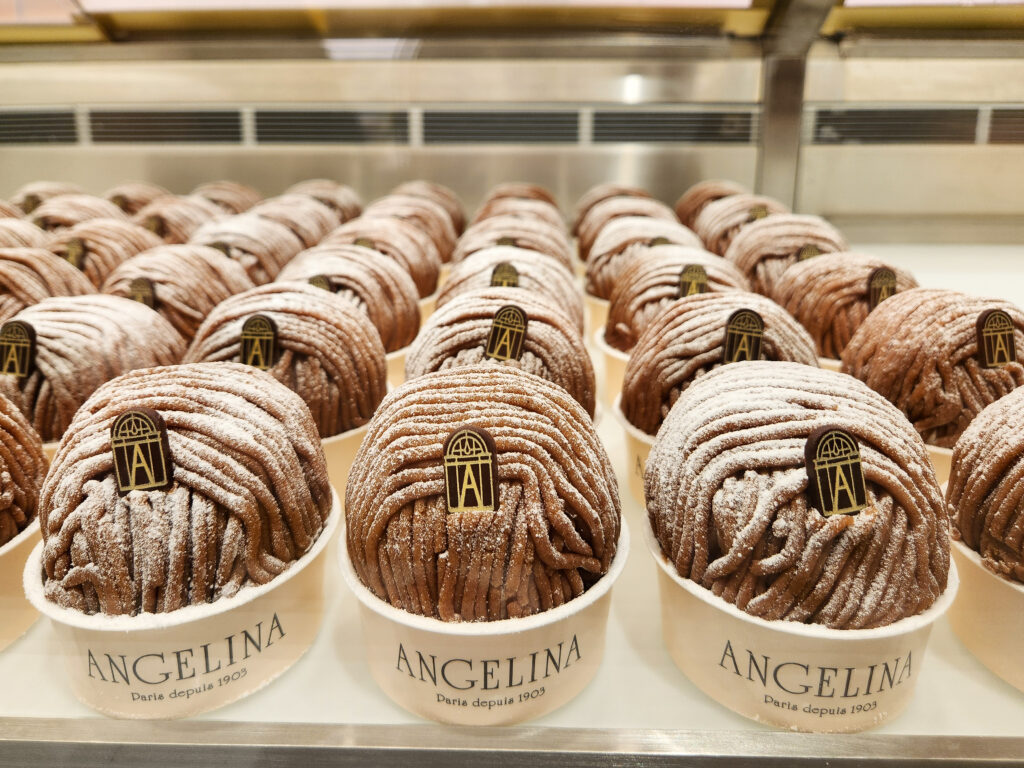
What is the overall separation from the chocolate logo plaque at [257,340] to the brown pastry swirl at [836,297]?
148 cm

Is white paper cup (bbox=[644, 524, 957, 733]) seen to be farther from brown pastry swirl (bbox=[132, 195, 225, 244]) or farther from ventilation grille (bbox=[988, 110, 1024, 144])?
brown pastry swirl (bbox=[132, 195, 225, 244])

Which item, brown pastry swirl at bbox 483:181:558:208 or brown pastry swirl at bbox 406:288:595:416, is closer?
brown pastry swirl at bbox 406:288:595:416

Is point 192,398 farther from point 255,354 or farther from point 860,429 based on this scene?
point 860,429

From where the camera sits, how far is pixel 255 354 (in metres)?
1.96

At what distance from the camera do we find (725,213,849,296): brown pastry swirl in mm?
2809

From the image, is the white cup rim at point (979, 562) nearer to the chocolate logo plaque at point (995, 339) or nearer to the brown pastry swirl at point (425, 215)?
the chocolate logo plaque at point (995, 339)

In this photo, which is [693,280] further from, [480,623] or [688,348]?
[480,623]

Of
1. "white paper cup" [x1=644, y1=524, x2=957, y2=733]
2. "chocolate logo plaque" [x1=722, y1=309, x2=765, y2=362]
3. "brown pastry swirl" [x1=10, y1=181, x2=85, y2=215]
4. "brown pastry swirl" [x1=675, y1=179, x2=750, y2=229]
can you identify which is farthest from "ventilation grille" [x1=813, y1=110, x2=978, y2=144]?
"brown pastry swirl" [x1=10, y1=181, x2=85, y2=215]

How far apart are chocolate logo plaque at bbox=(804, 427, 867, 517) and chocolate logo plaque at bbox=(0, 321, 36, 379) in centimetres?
167

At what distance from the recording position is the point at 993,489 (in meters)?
1.40

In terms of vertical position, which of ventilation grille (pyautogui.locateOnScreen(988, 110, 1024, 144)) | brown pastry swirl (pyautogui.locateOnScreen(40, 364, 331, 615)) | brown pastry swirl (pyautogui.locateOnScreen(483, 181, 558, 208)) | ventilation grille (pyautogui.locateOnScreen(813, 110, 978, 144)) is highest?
ventilation grille (pyautogui.locateOnScreen(988, 110, 1024, 144))

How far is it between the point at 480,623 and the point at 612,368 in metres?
1.33

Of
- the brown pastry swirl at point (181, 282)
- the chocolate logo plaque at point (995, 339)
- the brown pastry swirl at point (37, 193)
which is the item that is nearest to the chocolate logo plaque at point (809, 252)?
the chocolate logo plaque at point (995, 339)

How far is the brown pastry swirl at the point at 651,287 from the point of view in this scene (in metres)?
2.39
